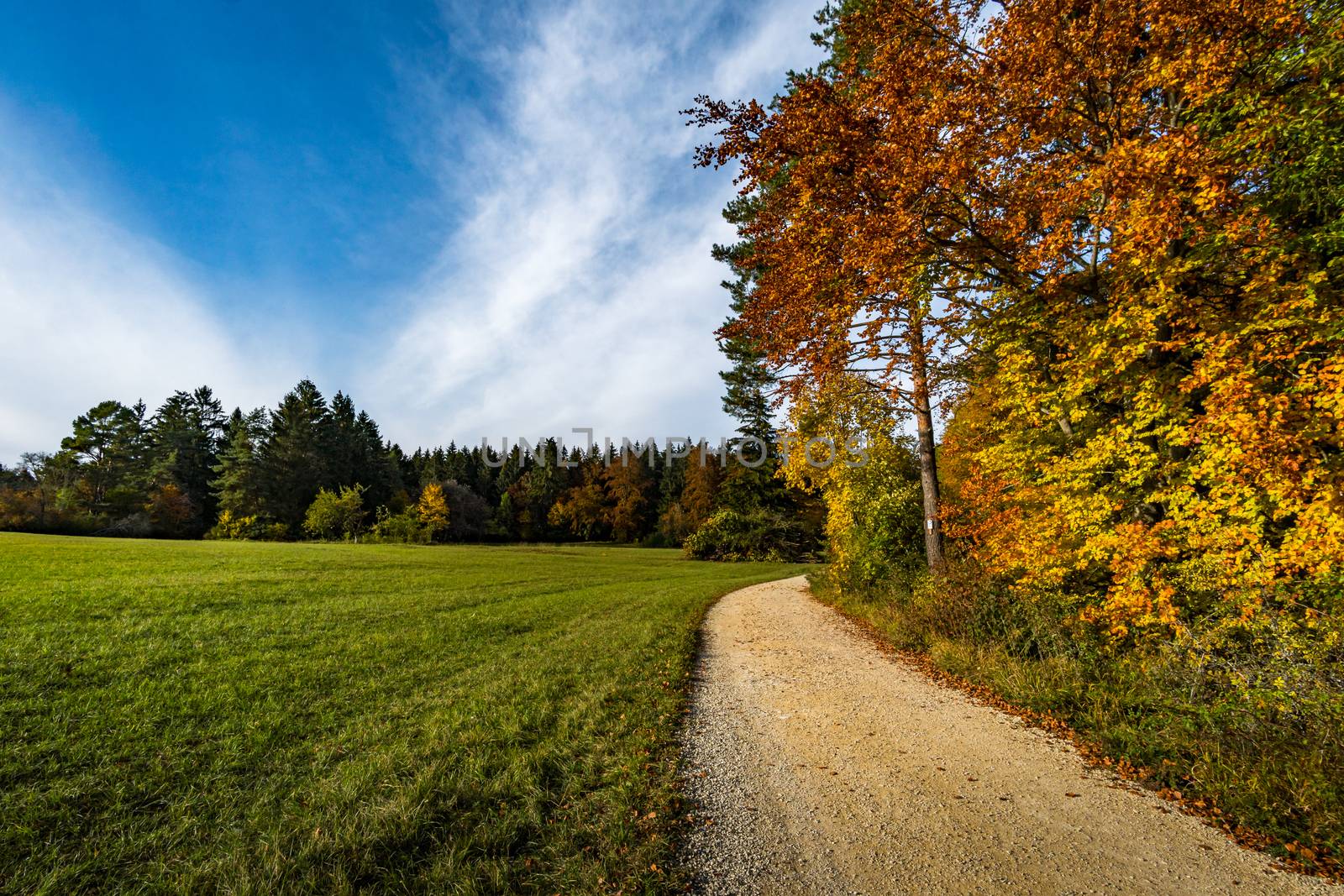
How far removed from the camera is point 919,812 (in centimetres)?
395

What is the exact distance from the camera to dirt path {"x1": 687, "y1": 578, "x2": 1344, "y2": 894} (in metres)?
3.20

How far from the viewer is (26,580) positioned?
35.0ft

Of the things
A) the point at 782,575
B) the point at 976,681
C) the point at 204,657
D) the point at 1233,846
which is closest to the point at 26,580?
the point at 204,657

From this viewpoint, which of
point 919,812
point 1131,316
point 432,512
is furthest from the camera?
point 432,512

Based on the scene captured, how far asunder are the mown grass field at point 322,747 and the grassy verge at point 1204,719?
4261mm

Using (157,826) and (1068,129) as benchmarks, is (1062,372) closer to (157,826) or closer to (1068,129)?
(1068,129)

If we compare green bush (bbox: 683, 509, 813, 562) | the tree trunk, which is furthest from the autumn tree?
the tree trunk

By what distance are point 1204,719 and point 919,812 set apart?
3128 mm

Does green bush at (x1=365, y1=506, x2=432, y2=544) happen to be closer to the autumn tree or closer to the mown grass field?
the autumn tree

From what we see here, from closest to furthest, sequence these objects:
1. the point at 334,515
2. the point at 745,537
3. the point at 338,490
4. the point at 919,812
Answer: the point at 919,812, the point at 745,537, the point at 334,515, the point at 338,490

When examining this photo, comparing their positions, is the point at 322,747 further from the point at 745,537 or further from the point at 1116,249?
the point at 745,537

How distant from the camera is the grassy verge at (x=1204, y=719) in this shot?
11.8 feet

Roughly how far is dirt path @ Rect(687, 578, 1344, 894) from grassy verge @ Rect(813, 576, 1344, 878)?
→ 357 millimetres

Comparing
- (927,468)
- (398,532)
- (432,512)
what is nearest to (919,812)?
(927,468)
